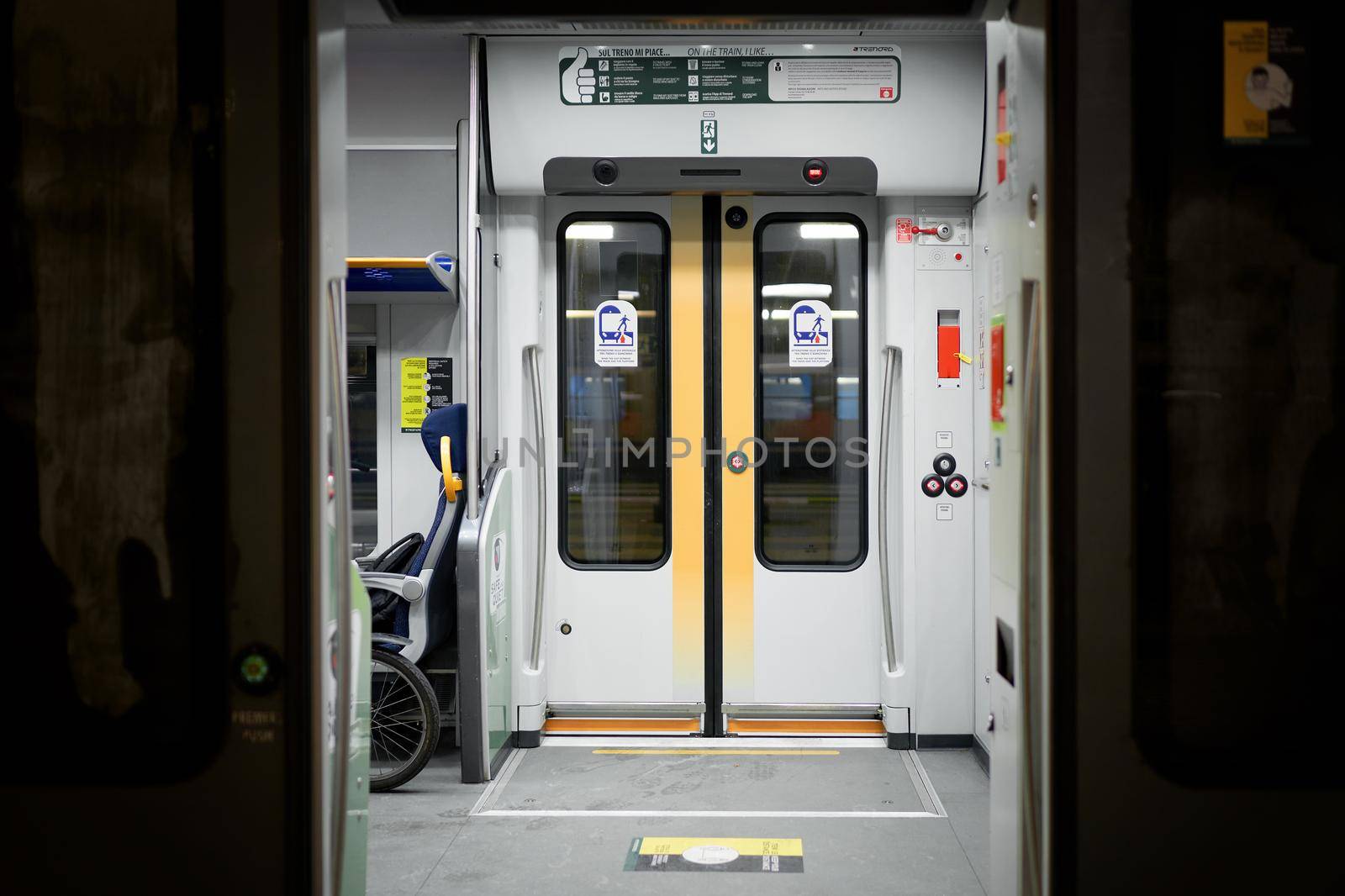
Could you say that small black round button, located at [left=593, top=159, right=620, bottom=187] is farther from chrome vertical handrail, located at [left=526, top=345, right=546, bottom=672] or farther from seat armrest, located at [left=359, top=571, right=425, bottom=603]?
seat armrest, located at [left=359, top=571, right=425, bottom=603]

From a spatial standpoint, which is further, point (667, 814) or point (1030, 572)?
point (667, 814)

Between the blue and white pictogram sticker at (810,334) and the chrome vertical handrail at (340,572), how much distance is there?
11.3ft

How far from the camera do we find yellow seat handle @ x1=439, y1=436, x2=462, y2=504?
14.6 ft

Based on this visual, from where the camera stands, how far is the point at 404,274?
14.8ft

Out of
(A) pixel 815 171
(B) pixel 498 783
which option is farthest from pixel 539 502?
(A) pixel 815 171

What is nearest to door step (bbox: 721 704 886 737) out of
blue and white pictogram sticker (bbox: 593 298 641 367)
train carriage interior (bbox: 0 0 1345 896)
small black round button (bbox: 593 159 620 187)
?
blue and white pictogram sticker (bbox: 593 298 641 367)

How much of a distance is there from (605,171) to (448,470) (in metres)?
1.55

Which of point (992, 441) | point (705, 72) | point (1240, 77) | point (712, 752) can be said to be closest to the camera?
point (1240, 77)

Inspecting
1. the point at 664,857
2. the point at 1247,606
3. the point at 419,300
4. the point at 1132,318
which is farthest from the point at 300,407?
the point at 419,300

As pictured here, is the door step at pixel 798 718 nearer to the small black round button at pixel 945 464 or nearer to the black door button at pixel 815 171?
the small black round button at pixel 945 464

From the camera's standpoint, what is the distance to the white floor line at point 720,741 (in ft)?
16.4

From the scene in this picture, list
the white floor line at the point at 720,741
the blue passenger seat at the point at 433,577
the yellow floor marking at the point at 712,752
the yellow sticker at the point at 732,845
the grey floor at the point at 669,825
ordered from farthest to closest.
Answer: the white floor line at the point at 720,741 < the yellow floor marking at the point at 712,752 < the blue passenger seat at the point at 433,577 < the yellow sticker at the point at 732,845 < the grey floor at the point at 669,825

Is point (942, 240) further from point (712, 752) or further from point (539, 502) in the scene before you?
point (712, 752)

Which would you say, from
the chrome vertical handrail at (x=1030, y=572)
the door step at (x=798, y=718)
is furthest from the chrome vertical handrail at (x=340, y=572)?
the door step at (x=798, y=718)
